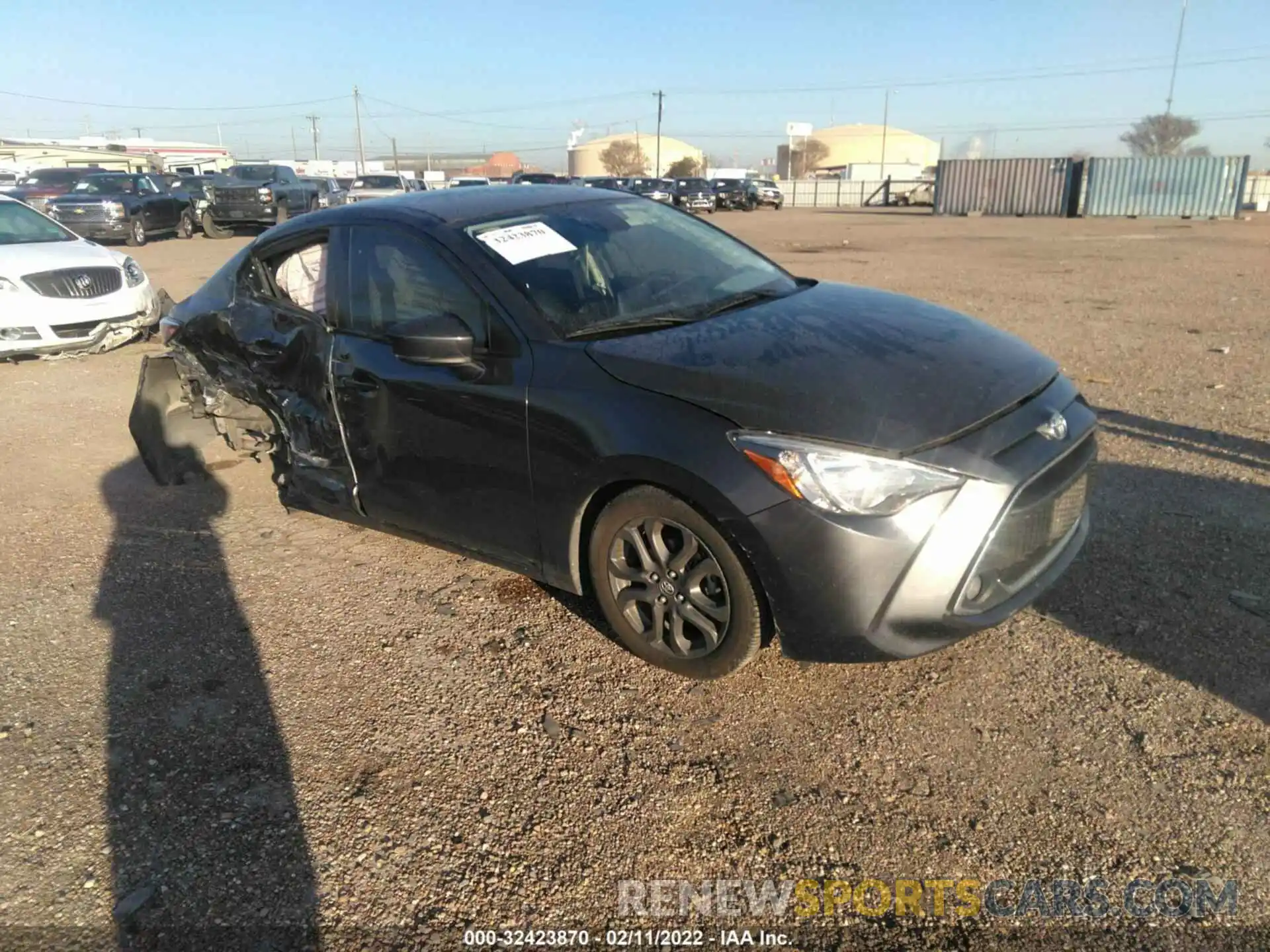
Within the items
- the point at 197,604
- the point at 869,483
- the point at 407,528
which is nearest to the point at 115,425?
the point at 197,604

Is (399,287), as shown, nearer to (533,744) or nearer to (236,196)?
(533,744)

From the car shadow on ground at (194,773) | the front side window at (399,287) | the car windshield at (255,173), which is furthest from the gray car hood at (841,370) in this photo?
the car windshield at (255,173)

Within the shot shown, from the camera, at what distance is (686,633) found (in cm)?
307

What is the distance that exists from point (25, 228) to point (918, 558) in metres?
10.3

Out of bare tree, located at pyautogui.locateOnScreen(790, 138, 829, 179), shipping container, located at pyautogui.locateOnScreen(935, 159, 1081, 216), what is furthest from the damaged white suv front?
bare tree, located at pyautogui.locateOnScreen(790, 138, 829, 179)

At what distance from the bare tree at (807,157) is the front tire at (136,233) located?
97902 millimetres

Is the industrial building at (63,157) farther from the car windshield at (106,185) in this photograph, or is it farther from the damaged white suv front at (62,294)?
the damaged white suv front at (62,294)

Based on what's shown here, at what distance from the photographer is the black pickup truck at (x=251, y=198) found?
925 inches

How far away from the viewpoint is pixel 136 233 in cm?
2109

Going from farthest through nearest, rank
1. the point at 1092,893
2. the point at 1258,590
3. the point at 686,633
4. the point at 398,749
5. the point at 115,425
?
the point at 115,425, the point at 1258,590, the point at 686,633, the point at 398,749, the point at 1092,893

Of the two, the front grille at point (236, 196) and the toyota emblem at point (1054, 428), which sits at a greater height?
the front grille at point (236, 196)

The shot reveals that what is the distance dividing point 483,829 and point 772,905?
824 millimetres

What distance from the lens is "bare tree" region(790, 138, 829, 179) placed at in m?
114

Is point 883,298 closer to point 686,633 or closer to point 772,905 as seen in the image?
point 686,633
